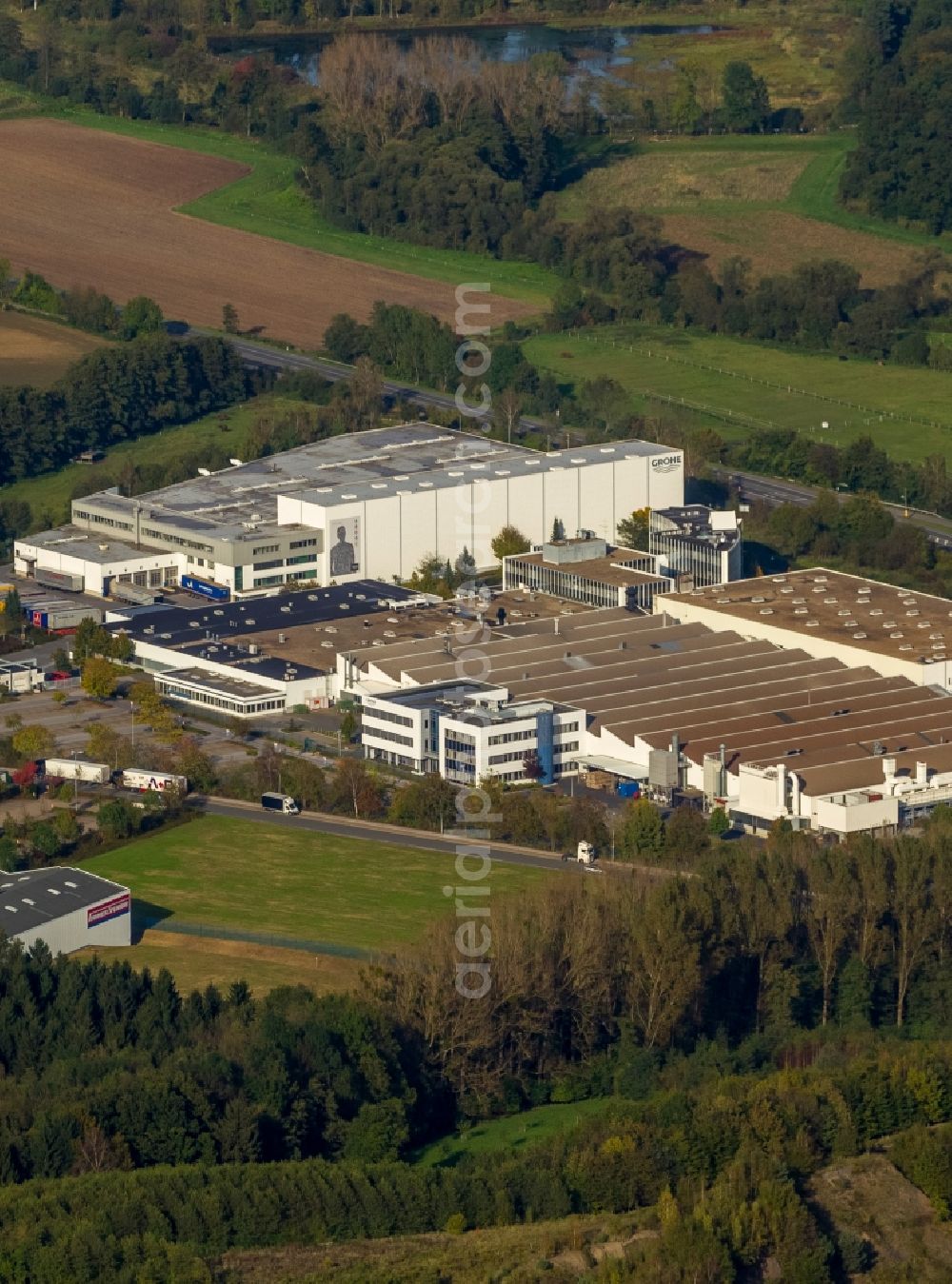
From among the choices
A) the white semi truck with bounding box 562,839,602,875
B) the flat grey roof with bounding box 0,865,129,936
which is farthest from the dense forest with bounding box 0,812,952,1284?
the white semi truck with bounding box 562,839,602,875

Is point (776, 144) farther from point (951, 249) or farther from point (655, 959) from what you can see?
point (655, 959)

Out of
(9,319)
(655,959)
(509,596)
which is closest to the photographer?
(655,959)

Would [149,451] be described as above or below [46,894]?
below

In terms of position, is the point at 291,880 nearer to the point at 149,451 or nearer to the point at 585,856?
the point at 585,856

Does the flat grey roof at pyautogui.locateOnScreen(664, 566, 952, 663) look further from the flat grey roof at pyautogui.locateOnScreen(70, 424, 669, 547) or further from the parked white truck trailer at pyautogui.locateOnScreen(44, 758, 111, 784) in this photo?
the parked white truck trailer at pyautogui.locateOnScreen(44, 758, 111, 784)

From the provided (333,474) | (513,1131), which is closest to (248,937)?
(513,1131)

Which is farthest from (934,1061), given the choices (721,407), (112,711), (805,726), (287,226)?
(287,226)

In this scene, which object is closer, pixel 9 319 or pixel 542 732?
pixel 542 732
